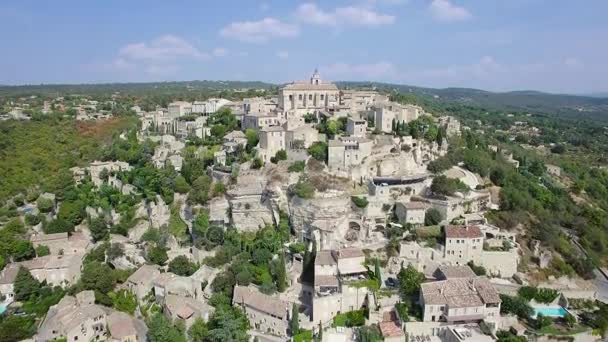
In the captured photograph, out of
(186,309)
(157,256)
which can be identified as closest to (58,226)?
(157,256)

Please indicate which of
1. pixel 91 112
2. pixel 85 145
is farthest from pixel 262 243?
pixel 91 112

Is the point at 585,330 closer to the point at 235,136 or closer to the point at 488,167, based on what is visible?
the point at 488,167

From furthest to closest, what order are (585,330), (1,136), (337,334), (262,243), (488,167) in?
(1,136), (488,167), (262,243), (585,330), (337,334)

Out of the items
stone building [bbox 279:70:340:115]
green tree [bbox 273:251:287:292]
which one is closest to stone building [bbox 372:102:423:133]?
stone building [bbox 279:70:340:115]

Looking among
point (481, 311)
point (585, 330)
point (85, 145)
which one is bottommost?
point (585, 330)

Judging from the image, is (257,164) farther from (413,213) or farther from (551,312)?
(551,312)

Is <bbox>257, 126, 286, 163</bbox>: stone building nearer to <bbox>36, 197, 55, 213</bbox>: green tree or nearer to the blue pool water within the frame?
<bbox>36, 197, 55, 213</bbox>: green tree
